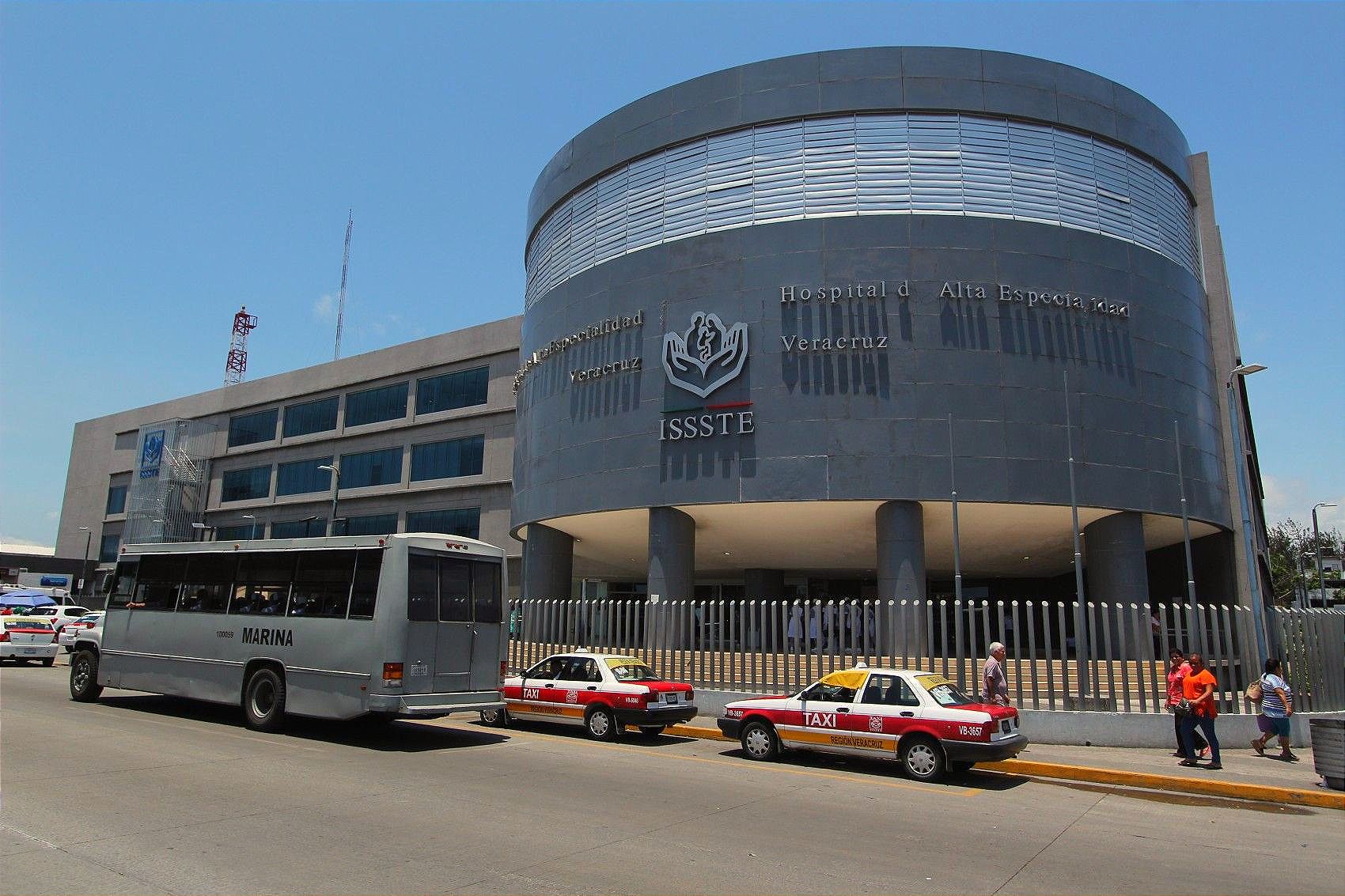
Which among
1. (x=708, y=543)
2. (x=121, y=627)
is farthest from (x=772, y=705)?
(x=708, y=543)

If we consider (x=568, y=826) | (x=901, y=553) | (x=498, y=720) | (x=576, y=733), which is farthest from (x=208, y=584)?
(x=901, y=553)

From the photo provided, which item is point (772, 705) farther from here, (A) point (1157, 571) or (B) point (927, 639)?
(A) point (1157, 571)

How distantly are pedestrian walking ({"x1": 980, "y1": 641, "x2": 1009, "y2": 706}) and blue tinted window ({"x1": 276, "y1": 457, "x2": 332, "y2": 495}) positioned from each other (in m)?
43.4

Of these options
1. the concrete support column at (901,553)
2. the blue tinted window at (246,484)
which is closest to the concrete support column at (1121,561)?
the concrete support column at (901,553)

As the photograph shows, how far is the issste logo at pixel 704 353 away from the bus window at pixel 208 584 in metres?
12.4

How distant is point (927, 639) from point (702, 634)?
15.5 feet

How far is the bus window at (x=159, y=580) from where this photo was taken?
15711mm

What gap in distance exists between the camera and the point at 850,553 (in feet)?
101

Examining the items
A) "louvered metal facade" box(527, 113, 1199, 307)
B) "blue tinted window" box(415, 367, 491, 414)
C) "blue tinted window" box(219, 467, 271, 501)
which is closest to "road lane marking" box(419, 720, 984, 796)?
"louvered metal facade" box(527, 113, 1199, 307)

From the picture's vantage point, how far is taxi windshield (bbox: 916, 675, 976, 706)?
40.6ft

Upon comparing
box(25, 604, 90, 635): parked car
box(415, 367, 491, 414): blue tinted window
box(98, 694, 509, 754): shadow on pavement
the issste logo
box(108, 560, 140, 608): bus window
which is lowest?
box(98, 694, 509, 754): shadow on pavement

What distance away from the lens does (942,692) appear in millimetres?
12586

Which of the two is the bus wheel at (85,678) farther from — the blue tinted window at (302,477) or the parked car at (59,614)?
the blue tinted window at (302,477)

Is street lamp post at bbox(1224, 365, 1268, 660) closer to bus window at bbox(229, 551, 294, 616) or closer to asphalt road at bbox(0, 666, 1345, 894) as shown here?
asphalt road at bbox(0, 666, 1345, 894)
